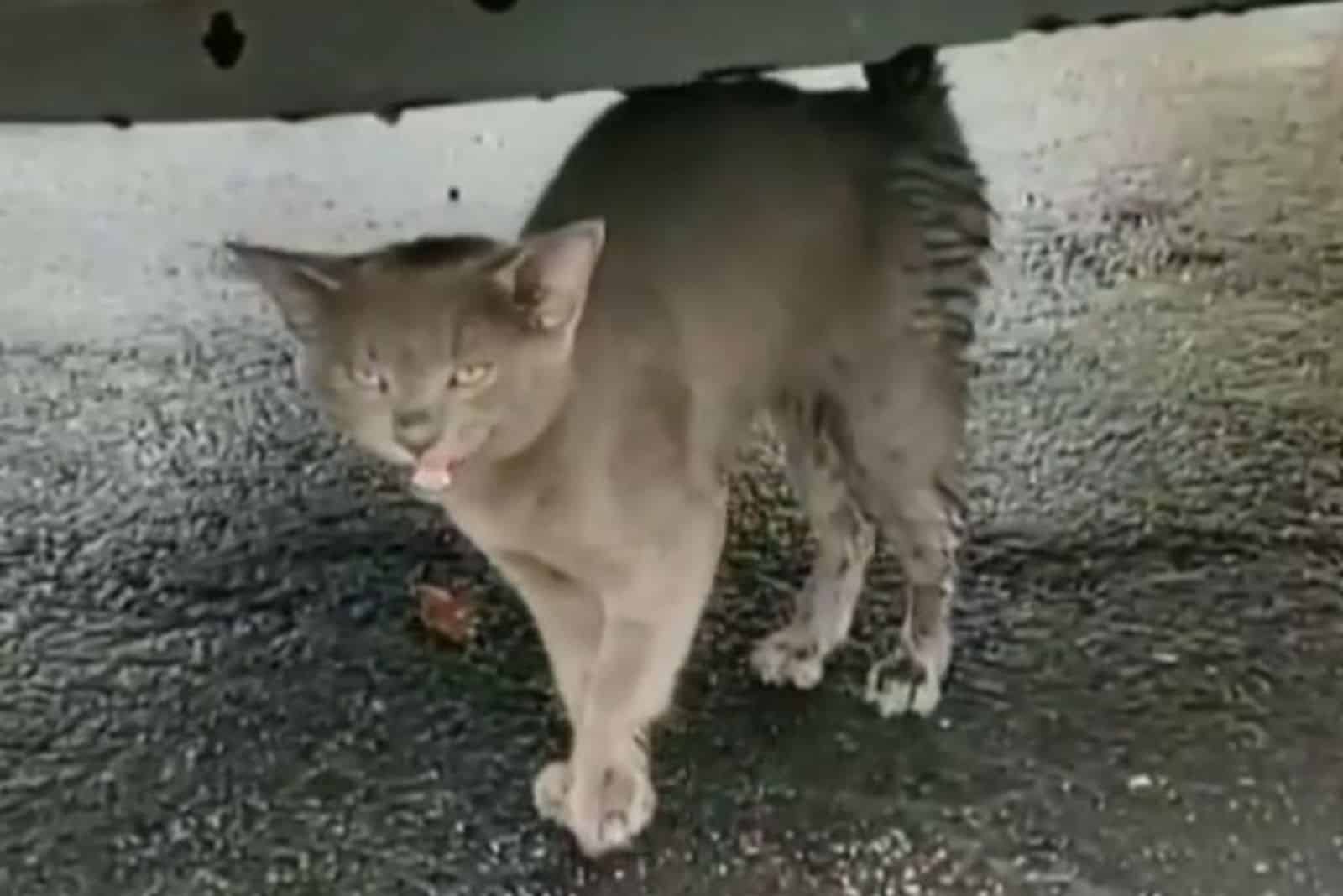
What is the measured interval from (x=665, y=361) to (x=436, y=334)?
0.23 metres

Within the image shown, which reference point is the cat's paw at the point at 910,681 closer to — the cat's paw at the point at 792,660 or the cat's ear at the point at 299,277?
the cat's paw at the point at 792,660

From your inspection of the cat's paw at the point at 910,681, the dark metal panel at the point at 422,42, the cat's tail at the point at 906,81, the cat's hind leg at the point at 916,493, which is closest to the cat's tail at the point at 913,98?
the cat's tail at the point at 906,81

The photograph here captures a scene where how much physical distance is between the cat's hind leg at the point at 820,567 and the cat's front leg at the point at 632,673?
0.77 feet

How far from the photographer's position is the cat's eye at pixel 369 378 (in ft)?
4.99

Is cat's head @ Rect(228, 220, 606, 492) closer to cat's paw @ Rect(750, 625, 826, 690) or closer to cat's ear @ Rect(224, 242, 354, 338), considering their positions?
cat's ear @ Rect(224, 242, 354, 338)

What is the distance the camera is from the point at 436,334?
1.51 m

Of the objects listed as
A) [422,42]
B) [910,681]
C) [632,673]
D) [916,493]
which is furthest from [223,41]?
[910,681]

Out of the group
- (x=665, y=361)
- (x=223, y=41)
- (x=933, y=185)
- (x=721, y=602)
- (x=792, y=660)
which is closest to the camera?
(x=223, y=41)

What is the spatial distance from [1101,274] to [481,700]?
47.1 inches

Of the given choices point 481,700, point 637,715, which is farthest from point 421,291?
point 481,700

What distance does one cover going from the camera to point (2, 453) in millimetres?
2459

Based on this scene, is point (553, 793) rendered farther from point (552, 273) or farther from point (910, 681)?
point (552, 273)

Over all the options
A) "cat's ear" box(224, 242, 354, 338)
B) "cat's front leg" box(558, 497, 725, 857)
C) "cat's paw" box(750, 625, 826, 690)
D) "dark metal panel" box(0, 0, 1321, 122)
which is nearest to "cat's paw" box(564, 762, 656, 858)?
"cat's front leg" box(558, 497, 725, 857)

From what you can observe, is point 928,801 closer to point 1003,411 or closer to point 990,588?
point 990,588
